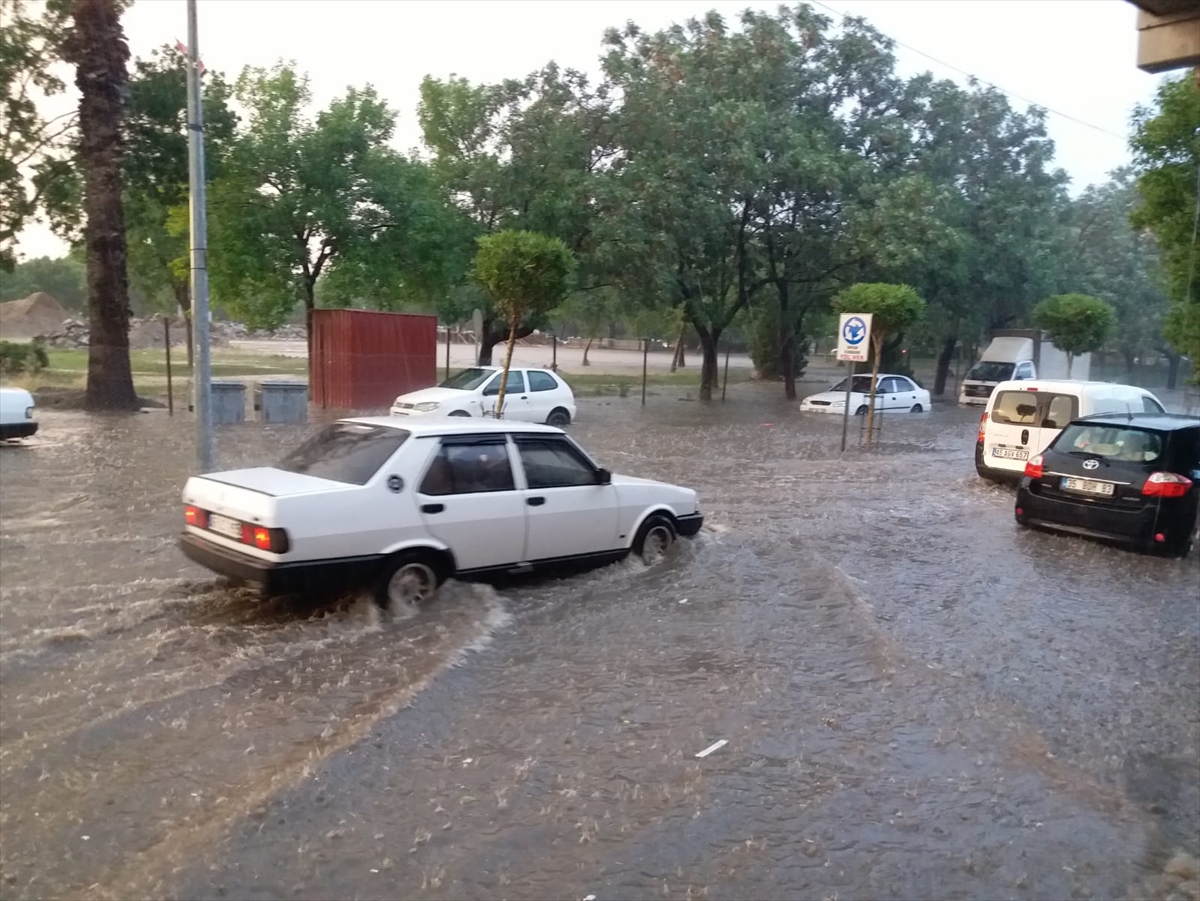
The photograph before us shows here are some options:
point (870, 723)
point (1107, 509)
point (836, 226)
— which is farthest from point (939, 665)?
point (836, 226)

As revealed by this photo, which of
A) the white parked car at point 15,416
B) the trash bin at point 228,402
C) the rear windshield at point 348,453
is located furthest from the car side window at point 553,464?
the trash bin at point 228,402

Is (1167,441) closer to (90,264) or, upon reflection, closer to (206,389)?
(206,389)

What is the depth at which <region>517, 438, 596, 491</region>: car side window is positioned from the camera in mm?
8766

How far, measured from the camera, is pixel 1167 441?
11406mm

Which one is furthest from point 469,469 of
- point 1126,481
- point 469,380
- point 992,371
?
point 992,371

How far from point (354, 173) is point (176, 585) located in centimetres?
1934

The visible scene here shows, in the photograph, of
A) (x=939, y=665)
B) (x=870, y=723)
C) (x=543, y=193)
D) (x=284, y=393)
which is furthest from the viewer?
(x=543, y=193)

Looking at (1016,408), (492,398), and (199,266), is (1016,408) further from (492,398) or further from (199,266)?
(199,266)

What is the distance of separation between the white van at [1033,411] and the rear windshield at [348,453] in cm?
1016

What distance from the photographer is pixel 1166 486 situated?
11.3 metres

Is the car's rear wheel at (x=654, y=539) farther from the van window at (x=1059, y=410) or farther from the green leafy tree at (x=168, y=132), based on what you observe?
the green leafy tree at (x=168, y=132)

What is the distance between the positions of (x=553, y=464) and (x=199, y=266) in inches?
213

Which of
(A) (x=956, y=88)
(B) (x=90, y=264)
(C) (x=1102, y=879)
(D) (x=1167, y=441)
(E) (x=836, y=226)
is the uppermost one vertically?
(A) (x=956, y=88)

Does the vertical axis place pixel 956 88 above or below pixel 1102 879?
above
